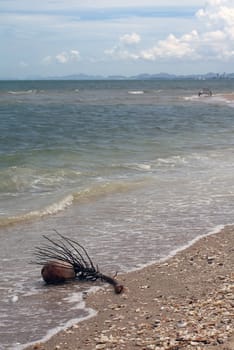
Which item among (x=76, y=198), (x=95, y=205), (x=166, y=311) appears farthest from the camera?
(x=76, y=198)

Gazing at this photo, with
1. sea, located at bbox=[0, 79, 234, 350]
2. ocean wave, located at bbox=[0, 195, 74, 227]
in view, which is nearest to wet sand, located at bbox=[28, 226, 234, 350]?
sea, located at bbox=[0, 79, 234, 350]

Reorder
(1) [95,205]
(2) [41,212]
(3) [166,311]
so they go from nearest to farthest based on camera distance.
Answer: (3) [166,311] < (2) [41,212] < (1) [95,205]

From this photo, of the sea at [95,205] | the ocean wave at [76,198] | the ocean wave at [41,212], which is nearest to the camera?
the sea at [95,205]

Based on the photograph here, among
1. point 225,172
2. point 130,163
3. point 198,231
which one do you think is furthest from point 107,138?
point 198,231

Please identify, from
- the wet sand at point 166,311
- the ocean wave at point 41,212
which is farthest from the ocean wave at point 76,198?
the wet sand at point 166,311

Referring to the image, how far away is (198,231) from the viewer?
1236 cm

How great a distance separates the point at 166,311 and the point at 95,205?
776 cm

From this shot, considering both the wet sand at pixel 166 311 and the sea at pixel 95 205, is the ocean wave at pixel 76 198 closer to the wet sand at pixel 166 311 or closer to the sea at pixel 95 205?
the sea at pixel 95 205

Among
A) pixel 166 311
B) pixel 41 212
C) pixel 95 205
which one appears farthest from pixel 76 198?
pixel 166 311

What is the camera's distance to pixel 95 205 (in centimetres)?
1527

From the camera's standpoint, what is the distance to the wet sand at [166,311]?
650 cm

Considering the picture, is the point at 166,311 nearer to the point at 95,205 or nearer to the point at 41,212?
the point at 41,212

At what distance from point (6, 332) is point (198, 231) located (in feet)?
18.6

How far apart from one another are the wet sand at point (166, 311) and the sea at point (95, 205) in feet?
1.11
